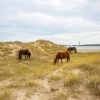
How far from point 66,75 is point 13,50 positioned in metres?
26.0

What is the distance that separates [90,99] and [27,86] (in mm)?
4938

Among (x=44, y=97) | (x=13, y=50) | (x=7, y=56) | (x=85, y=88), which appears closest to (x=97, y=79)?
(x=85, y=88)

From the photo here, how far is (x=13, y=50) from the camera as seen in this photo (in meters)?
45.2

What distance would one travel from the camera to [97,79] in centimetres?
1802

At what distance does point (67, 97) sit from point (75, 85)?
1839 millimetres

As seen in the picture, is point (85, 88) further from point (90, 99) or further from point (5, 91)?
point (5, 91)

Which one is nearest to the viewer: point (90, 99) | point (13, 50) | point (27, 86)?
point (90, 99)

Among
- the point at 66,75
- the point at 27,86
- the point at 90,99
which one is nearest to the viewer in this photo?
the point at 90,99

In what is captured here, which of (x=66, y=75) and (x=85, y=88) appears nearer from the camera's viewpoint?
(x=85, y=88)

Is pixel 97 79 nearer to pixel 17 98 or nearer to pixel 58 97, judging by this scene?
pixel 58 97

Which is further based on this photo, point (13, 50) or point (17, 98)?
point (13, 50)

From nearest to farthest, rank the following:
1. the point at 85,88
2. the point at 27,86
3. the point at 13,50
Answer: the point at 85,88, the point at 27,86, the point at 13,50

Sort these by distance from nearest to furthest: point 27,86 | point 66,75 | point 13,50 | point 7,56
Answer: point 27,86 → point 66,75 → point 7,56 → point 13,50

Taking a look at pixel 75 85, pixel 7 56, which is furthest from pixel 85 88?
pixel 7 56
